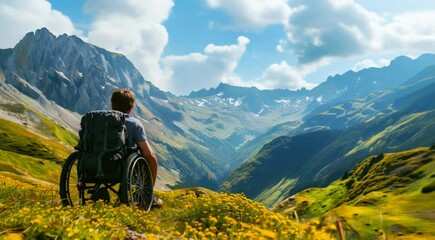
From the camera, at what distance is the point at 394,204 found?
113m

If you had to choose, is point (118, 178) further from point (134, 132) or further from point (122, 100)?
point (122, 100)

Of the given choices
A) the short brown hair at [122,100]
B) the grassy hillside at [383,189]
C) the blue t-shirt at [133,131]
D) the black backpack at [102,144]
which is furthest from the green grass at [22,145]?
the black backpack at [102,144]

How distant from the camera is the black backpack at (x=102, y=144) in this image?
880 centimetres

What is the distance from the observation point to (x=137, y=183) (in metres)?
9.48

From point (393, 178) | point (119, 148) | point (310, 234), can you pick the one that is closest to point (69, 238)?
point (310, 234)

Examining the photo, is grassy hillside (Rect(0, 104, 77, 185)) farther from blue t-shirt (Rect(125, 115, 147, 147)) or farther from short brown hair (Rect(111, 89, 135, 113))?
blue t-shirt (Rect(125, 115, 147, 147))

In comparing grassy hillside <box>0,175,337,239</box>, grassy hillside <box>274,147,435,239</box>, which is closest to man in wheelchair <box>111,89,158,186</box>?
grassy hillside <box>0,175,337,239</box>

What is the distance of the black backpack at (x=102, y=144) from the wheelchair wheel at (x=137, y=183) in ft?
1.26

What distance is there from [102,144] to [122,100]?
1612 millimetres

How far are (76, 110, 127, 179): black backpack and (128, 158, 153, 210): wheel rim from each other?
488 millimetres

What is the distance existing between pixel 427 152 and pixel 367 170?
26733 mm

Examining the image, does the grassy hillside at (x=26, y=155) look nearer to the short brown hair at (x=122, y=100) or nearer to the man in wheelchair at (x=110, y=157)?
the short brown hair at (x=122, y=100)

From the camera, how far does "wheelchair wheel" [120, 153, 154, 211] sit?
28.2 feet

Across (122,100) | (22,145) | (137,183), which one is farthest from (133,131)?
(22,145)
